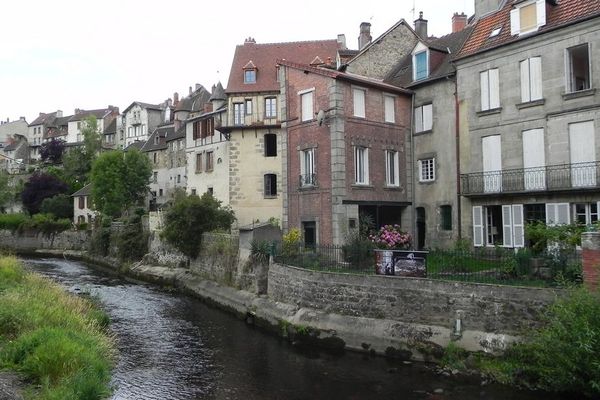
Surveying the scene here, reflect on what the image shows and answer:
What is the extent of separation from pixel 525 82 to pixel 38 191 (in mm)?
64581

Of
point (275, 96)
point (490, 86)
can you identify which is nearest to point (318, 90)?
point (490, 86)

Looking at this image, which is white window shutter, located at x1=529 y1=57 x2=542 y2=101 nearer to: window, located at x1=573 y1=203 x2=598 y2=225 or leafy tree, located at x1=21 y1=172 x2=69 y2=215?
window, located at x1=573 y1=203 x2=598 y2=225

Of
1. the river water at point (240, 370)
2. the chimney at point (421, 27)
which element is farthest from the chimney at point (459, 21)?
the river water at point (240, 370)

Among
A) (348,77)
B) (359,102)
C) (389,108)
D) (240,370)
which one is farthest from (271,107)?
(240,370)

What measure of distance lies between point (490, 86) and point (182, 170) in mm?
36209

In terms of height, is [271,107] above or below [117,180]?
above

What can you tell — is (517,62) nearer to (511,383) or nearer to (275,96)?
(511,383)

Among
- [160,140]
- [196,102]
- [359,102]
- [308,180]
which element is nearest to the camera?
[359,102]

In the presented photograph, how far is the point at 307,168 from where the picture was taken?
87.8ft

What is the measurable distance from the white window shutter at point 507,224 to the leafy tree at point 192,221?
54.3ft

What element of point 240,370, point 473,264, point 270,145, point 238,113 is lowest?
point 240,370

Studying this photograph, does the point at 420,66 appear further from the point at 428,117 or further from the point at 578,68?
the point at 578,68

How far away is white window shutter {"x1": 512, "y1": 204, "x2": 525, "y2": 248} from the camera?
22172mm

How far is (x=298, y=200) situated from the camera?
88.7ft
